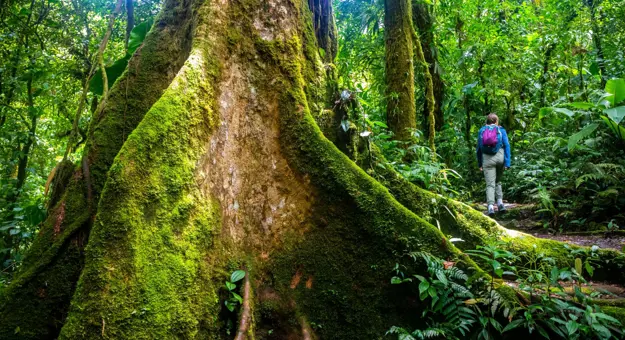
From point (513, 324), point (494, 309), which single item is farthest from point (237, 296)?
point (513, 324)

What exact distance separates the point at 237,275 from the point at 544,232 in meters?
5.73

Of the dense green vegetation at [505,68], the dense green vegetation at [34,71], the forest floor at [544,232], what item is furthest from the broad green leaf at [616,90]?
the dense green vegetation at [34,71]

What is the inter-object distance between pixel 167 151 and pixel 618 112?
219 inches

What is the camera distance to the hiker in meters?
8.06

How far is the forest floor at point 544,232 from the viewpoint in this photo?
18.2ft

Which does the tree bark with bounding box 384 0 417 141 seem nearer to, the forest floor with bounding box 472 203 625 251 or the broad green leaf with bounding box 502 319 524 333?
the forest floor with bounding box 472 203 625 251

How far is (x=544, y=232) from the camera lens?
266 inches

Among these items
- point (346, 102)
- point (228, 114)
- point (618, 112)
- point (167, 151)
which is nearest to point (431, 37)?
point (618, 112)

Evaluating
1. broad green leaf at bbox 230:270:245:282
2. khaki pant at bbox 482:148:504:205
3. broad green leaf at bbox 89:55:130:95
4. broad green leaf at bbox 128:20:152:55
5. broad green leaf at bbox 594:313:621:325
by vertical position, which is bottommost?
broad green leaf at bbox 594:313:621:325

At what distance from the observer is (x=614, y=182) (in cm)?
654

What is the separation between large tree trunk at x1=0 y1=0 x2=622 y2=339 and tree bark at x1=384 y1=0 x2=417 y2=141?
10.7 ft

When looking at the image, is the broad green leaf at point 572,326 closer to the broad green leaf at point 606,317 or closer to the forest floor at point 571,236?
the broad green leaf at point 606,317

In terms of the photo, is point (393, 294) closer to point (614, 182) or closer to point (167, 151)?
point (167, 151)

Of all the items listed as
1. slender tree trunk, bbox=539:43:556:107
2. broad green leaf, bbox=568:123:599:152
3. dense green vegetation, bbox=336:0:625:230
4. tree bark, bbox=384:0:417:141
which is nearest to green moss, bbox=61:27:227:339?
tree bark, bbox=384:0:417:141
